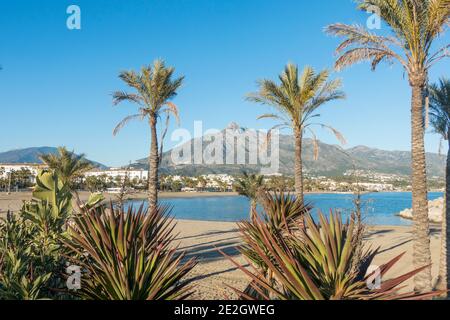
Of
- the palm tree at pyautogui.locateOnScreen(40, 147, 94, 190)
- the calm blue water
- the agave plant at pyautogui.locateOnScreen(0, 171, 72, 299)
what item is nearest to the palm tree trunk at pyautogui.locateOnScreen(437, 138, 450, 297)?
the calm blue water

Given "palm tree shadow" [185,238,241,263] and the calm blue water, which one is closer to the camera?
the calm blue water

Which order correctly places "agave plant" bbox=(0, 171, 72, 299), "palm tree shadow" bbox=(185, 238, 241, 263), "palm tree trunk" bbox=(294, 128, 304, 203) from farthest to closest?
"palm tree trunk" bbox=(294, 128, 304, 203), "palm tree shadow" bbox=(185, 238, 241, 263), "agave plant" bbox=(0, 171, 72, 299)

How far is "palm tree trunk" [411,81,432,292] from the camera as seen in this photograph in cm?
781

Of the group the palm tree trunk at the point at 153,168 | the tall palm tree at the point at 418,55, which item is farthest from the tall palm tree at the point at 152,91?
the tall palm tree at the point at 418,55

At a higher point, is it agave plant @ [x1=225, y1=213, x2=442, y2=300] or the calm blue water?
agave plant @ [x1=225, y1=213, x2=442, y2=300]

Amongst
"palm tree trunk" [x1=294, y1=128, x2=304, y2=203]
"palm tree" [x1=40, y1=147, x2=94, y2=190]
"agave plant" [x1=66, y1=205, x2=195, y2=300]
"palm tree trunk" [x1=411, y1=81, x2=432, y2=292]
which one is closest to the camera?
"agave plant" [x1=66, y1=205, x2=195, y2=300]

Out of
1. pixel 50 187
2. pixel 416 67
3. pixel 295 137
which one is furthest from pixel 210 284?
pixel 295 137

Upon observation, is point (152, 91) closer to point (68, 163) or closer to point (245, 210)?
point (68, 163)

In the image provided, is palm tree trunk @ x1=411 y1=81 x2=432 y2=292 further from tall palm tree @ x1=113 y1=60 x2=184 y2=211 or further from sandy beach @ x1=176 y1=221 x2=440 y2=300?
tall palm tree @ x1=113 y1=60 x2=184 y2=211

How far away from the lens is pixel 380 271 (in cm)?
288

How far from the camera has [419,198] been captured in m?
8.02
